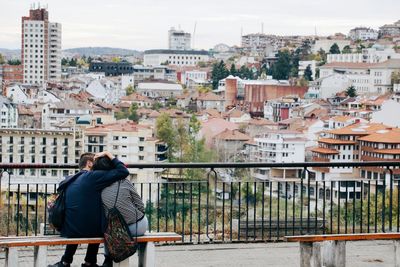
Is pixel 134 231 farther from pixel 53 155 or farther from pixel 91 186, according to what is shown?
pixel 53 155

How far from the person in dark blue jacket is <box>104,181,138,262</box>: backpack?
0.05 m

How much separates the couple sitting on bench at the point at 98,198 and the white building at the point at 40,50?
511 ft

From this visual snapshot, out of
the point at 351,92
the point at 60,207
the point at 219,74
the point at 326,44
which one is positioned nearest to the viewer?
the point at 60,207

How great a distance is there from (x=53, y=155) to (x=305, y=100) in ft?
185

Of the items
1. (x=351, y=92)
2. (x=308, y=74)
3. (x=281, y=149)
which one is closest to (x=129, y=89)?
(x=308, y=74)

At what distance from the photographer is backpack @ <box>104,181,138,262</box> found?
16.8 feet

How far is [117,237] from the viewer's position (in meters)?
5.13

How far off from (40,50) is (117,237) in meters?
160

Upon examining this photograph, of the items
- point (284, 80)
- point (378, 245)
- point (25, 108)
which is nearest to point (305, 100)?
point (284, 80)

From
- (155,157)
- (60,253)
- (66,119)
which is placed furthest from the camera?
(66,119)

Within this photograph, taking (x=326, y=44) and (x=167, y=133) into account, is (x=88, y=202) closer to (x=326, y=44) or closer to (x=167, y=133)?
(x=167, y=133)

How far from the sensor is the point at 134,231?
5.25 meters

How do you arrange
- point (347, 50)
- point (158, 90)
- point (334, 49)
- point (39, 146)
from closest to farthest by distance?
point (39, 146) < point (158, 90) < point (334, 49) < point (347, 50)

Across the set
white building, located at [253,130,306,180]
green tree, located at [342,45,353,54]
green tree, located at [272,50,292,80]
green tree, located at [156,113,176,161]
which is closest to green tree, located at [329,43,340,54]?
green tree, located at [342,45,353,54]
